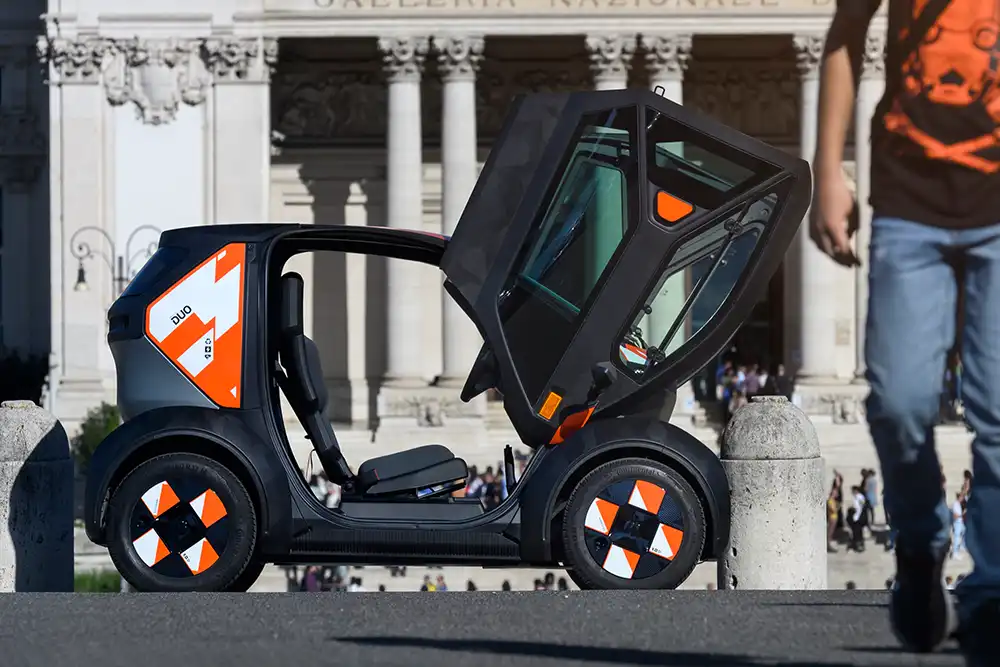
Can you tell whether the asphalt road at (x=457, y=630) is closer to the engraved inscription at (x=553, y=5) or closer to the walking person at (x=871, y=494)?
the walking person at (x=871, y=494)

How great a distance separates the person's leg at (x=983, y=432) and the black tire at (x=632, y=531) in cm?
513

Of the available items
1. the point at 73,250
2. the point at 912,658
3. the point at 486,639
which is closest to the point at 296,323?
the point at 486,639

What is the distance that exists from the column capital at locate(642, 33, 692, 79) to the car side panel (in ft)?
145

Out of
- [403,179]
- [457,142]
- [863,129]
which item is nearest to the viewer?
[863,129]

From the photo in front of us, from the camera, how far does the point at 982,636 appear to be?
20.7 ft

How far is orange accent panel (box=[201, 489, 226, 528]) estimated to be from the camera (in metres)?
11.6

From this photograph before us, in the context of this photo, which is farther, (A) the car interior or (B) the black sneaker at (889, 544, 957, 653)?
(A) the car interior

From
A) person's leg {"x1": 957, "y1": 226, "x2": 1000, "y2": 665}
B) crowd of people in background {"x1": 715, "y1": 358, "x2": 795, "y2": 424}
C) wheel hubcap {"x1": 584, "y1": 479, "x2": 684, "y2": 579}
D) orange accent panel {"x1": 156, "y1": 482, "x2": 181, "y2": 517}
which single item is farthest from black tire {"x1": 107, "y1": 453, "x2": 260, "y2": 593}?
crowd of people in background {"x1": 715, "y1": 358, "x2": 795, "y2": 424}

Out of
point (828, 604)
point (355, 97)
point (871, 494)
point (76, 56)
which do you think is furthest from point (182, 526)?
point (355, 97)

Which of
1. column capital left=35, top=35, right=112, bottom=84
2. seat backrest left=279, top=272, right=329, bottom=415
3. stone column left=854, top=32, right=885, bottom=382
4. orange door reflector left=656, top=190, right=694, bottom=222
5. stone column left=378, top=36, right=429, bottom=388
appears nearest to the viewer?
orange door reflector left=656, top=190, right=694, bottom=222

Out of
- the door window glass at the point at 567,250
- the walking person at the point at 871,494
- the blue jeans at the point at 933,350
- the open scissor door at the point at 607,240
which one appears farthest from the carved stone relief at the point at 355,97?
the blue jeans at the point at 933,350

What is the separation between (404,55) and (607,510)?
44.8m

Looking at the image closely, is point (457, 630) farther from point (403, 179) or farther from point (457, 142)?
point (403, 179)

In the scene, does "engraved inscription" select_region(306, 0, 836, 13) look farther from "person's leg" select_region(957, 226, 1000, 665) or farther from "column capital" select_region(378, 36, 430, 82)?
"person's leg" select_region(957, 226, 1000, 665)
